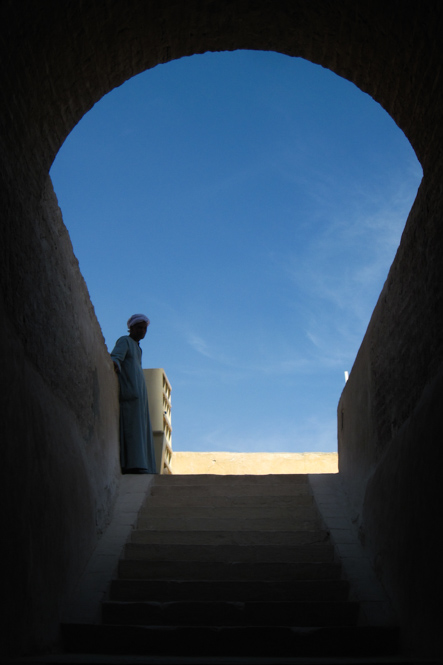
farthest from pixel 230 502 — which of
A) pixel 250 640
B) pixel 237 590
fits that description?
pixel 250 640

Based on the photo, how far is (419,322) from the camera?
3570 mm

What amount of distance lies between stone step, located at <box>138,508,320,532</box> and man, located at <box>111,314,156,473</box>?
1350mm

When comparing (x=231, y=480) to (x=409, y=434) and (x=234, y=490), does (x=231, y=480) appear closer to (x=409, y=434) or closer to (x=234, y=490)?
(x=234, y=490)

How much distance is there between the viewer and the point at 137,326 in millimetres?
7449

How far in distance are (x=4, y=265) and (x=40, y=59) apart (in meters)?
1.03

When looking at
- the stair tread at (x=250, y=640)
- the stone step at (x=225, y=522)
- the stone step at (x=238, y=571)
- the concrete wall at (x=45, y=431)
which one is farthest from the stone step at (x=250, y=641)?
the stone step at (x=225, y=522)

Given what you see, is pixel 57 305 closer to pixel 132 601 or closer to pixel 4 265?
pixel 4 265

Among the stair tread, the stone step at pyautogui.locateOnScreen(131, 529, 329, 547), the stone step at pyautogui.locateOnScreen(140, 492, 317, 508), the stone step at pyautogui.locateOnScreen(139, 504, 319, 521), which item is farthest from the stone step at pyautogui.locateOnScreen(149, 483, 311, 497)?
the stair tread

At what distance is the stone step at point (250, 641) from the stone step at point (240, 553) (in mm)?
1091

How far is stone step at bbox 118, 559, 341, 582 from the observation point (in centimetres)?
415

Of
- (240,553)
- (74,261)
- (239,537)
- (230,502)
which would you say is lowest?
(240,553)

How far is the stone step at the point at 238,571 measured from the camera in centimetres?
415

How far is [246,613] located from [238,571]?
58cm

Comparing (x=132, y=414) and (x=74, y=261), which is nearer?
(x=74, y=261)
